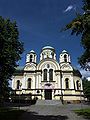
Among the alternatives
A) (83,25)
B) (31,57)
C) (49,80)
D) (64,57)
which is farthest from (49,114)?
(64,57)

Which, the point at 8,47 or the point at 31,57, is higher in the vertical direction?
the point at 31,57

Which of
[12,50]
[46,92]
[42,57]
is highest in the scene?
[42,57]

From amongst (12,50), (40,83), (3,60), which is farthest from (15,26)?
(40,83)

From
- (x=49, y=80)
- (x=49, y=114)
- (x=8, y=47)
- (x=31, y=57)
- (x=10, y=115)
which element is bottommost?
(x=49, y=114)

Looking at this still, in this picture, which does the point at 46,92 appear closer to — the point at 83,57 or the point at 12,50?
the point at 12,50

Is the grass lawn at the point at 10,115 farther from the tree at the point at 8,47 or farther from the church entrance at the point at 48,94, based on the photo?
the church entrance at the point at 48,94

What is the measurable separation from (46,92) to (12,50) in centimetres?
2443

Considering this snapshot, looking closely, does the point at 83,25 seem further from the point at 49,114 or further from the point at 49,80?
the point at 49,80

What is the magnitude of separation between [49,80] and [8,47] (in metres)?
24.8

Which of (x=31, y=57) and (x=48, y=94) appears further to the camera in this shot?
(x=31, y=57)

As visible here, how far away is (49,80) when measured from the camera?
5447 centimetres

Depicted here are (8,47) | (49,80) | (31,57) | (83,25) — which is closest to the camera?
(83,25)

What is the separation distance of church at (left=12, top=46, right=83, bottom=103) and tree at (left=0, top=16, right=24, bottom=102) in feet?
65.5

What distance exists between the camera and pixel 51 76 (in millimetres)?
55156
